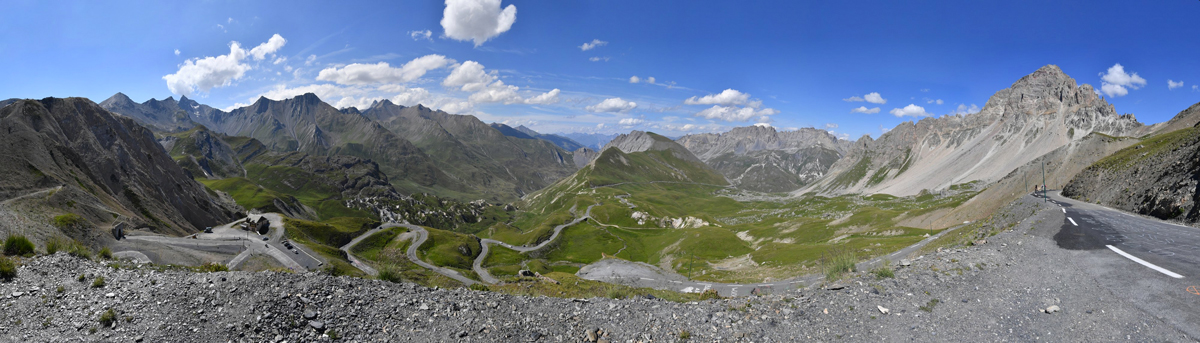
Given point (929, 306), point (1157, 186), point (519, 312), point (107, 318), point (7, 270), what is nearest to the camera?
point (107, 318)

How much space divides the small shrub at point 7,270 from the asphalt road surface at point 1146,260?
37472 millimetres

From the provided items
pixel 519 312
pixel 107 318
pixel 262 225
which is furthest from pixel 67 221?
pixel 262 225

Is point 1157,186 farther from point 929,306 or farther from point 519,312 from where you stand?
point 519,312

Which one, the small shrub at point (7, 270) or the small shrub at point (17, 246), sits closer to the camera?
the small shrub at point (7, 270)

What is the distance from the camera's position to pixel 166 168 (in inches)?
4134

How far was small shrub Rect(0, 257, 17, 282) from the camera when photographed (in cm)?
1469

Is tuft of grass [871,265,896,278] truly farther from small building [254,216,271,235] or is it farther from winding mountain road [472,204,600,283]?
small building [254,216,271,235]

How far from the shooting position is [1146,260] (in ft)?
60.5

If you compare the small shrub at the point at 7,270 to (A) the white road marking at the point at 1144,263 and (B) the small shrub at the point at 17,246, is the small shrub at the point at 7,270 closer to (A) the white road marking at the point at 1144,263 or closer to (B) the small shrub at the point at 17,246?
(B) the small shrub at the point at 17,246

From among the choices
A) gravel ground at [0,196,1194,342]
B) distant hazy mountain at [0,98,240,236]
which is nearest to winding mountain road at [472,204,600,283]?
distant hazy mountain at [0,98,240,236]

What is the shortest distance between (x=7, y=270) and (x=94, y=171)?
281 ft

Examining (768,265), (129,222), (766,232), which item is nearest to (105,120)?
(129,222)

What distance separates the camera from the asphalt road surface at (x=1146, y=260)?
43.5 feet

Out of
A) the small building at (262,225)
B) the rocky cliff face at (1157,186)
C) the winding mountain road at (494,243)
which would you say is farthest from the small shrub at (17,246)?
the small building at (262,225)
